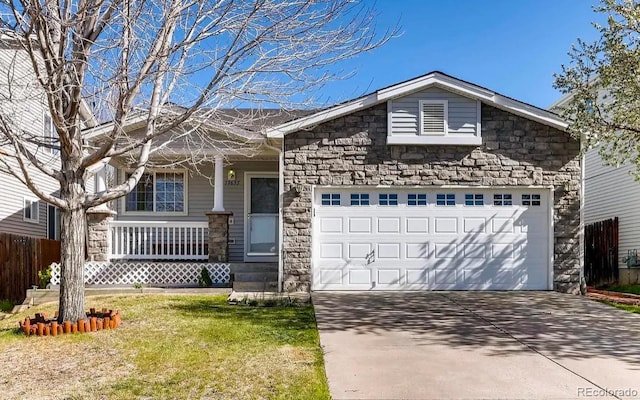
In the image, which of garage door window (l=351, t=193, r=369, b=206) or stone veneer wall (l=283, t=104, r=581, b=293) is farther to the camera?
garage door window (l=351, t=193, r=369, b=206)

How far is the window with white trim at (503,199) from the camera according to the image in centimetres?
1135

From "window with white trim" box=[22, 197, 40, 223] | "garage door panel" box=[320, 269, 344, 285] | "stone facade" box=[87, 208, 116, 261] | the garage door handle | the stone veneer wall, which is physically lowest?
"garage door panel" box=[320, 269, 344, 285]

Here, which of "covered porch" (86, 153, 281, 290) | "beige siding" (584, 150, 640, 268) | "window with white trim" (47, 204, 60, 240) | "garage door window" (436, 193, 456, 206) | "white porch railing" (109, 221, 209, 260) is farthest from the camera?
"window with white trim" (47, 204, 60, 240)

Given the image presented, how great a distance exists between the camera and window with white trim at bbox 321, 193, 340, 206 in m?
11.3

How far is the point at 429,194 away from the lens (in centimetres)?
1134

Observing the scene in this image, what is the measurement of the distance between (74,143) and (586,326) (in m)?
7.57

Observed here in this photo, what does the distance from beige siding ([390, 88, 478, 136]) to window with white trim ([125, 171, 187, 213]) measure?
592 centimetres

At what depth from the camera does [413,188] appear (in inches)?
443

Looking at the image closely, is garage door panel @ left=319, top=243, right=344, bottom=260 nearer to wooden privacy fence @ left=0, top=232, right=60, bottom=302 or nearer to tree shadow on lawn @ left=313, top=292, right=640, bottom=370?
tree shadow on lawn @ left=313, top=292, right=640, bottom=370

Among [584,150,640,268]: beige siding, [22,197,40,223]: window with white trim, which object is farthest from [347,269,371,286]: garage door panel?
[22,197,40,223]: window with white trim

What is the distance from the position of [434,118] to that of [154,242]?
733cm

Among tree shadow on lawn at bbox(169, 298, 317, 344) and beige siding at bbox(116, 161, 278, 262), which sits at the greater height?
beige siding at bbox(116, 161, 278, 262)

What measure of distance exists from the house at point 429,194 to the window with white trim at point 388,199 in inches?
0.8

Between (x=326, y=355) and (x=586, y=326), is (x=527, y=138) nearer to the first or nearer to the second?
(x=586, y=326)
